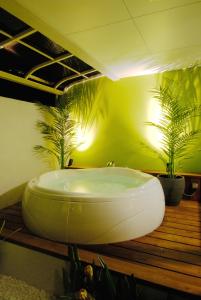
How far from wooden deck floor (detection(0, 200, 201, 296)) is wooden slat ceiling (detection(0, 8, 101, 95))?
197 centimetres

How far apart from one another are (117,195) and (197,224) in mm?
1080

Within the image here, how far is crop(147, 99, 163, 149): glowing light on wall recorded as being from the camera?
11.8ft

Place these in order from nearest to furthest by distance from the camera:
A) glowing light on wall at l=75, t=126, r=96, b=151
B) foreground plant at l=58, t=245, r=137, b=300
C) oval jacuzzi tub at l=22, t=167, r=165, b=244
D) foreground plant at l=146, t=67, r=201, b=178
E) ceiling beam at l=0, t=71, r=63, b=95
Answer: foreground plant at l=58, t=245, r=137, b=300, oval jacuzzi tub at l=22, t=167, r=165, b=244, ceiling beam at l=0, t=71, r=63, b=95, foreground plant at l=146, t=67, r=201, b=178, glowing light on wall at l=75, t=126, r=96, b=151

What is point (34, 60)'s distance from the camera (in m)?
3.04

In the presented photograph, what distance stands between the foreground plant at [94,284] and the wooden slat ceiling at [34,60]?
2.15 meters

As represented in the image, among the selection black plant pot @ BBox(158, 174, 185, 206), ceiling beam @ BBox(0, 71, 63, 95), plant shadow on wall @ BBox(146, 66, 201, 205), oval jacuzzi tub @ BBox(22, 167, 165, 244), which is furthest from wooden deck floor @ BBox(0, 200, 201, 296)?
ceiling beam @ BBox(0, 71, 63, 95)

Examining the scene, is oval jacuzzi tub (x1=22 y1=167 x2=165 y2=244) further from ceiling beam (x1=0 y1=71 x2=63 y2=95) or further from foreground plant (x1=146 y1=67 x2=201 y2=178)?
ceiling beam (x1=0 y1=71 x2=63 y2=95)

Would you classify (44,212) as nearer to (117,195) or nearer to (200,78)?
(117,195)

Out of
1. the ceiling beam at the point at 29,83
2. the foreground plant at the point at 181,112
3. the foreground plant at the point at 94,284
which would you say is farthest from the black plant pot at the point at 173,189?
the ceiling beam at the point at 29,83

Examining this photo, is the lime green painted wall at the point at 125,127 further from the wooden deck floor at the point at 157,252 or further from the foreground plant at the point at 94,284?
the foreground plant at the point at 94,284

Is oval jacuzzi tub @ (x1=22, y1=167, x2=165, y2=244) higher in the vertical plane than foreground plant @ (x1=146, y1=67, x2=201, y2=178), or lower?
lower

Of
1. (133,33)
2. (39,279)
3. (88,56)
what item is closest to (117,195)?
(39,279)

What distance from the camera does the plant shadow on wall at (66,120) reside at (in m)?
3.81

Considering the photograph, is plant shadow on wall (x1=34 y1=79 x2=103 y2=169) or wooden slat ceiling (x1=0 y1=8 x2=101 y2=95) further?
plant shadow on wall (x1=34 y1=79 x2=103 y2=169)
